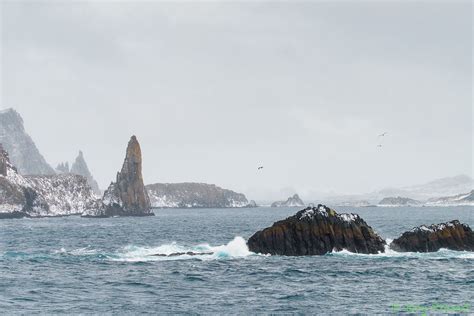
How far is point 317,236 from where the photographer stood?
227 ft

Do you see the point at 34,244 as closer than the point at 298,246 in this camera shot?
No

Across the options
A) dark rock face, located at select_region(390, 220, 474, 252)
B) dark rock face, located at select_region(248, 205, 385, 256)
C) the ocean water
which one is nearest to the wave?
the ocean water

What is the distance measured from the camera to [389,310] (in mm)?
39938

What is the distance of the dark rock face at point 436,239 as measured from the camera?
233ft

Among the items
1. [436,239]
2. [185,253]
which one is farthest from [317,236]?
[185,253]

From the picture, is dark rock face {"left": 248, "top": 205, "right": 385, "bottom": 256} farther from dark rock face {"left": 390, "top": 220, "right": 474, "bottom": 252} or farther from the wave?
dark rock face {"left": 390, "top": 220, "right": 474, "bottom": 252}

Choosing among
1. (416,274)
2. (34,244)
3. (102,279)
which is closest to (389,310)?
(416,274)

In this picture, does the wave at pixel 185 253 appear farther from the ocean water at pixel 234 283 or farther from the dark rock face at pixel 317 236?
the dark rock face at pixel 317 236

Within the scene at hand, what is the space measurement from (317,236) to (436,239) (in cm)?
1418

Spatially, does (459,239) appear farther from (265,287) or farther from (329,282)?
(265,287)

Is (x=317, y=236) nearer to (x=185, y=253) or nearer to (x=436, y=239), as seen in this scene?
(x=436, y=239)

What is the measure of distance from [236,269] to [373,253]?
1892 centimetres

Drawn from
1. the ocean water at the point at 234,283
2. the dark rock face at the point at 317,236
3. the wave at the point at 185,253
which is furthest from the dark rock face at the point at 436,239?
the wave at the point at 185,253

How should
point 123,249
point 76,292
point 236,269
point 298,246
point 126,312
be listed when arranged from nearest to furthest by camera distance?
1. point 126,312
2. point 76,292
3. point 236,269
4. point 298,246
5. point 123,249
